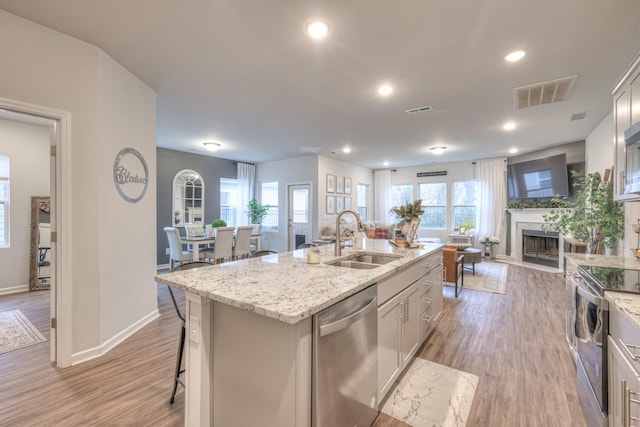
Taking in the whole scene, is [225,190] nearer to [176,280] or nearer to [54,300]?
[54,300]

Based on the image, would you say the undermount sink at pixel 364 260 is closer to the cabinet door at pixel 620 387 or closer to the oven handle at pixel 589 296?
the oven handle at pixel 589 296

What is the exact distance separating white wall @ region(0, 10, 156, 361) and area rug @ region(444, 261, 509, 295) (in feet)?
15.8

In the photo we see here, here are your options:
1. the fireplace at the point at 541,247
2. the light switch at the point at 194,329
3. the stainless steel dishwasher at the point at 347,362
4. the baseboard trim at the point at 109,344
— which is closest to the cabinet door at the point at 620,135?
the stainless steel dishwasher at the point at 347,362

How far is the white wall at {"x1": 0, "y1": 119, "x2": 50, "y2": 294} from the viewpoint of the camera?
4.17 meters

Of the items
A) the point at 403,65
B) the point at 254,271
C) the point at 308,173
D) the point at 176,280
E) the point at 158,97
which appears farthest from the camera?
the point at 308,173

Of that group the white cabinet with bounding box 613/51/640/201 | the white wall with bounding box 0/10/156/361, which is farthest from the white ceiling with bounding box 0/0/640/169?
the white cabinet with bounding box 613/51/640/201

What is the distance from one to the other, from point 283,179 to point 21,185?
192 inches

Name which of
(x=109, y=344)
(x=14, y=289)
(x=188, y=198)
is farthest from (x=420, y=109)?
(x=14, y=289)

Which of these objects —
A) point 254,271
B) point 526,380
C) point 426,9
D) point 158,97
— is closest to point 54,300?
point 254,271

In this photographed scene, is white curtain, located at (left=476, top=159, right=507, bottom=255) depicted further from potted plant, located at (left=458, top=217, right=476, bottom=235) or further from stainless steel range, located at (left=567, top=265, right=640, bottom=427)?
stainless steel range, located at (left=567, top=265, right=640, bottom=427)

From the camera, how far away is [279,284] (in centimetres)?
148

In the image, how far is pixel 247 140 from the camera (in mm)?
5441

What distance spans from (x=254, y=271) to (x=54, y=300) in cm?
195

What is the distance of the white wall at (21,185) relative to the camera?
4168 mm
